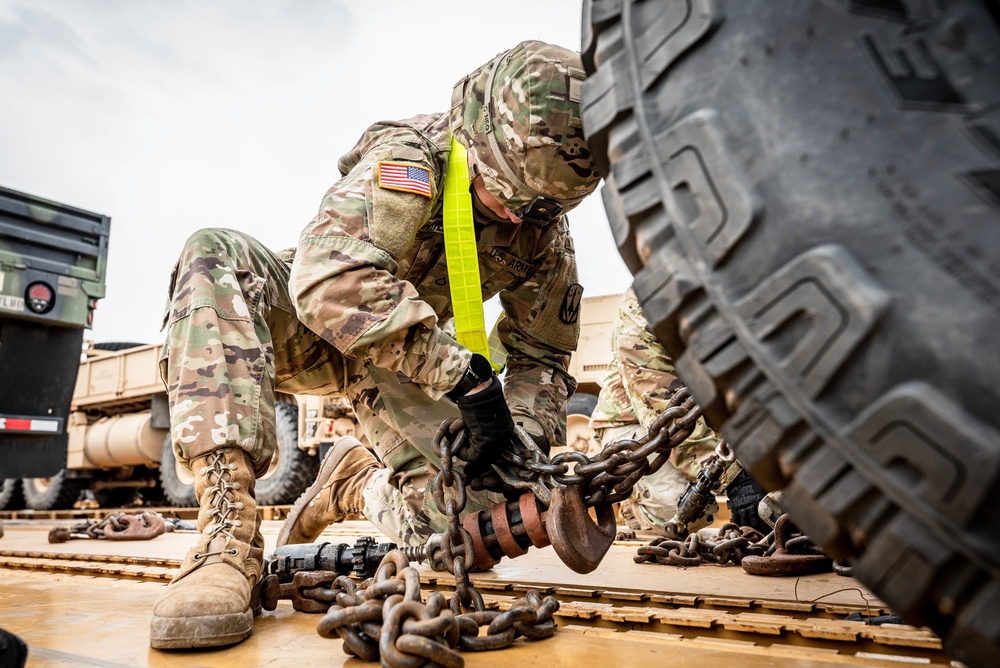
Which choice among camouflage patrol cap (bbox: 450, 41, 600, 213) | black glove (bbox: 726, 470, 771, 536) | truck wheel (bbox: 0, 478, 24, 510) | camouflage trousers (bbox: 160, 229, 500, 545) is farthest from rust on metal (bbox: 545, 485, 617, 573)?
truck wheel (bbox: 0, 478, 24, 510)

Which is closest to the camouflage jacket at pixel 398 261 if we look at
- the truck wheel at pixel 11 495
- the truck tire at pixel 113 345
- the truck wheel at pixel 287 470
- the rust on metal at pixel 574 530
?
the rust on metal at pixel 574 530

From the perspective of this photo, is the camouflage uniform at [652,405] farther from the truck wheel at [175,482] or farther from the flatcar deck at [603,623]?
the truck wheel at [175,482]

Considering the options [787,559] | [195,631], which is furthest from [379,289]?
[787,559]

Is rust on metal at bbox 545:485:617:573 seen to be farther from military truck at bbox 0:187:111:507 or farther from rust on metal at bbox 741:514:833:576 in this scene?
military truck at bbox 0:187:111:507

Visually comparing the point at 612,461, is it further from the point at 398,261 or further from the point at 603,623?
the point at 398,261

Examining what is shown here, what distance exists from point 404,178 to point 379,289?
Result: 336mm

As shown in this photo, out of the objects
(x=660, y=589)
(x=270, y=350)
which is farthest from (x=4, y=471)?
(x=660, y=589)

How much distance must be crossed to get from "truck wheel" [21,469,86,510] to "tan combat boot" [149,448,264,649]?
9233 millimetres

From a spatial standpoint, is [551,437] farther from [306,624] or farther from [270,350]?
[306,624]

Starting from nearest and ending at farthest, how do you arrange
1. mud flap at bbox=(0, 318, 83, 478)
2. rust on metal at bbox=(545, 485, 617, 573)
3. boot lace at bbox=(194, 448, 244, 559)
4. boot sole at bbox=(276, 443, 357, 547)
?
rust on metal at bbox=(545, 485, 617, 573), boot lace at bbox=(194, 448, 244, 559), boot sole at bbox=(276, 443, 357, 547), mud flap at bbox=(0, 318, 83, 478)

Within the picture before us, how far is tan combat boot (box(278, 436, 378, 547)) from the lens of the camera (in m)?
2.75

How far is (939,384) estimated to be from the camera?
61 centimetres

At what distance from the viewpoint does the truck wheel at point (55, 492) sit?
958 cm

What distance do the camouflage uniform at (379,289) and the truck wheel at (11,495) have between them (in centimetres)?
1003
